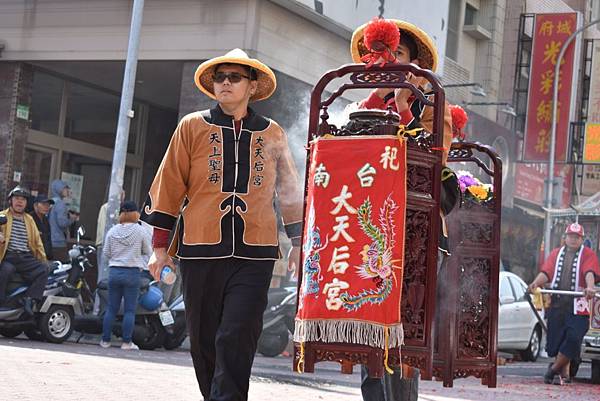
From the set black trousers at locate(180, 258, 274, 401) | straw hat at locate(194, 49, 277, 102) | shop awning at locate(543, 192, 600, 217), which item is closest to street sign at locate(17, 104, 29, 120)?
shop awning at locate(543, 192, 600, 217)

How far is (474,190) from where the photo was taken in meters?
6.04

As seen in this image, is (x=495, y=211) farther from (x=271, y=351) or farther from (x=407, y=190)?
(x=271, y=351)

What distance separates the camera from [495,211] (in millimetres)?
6102

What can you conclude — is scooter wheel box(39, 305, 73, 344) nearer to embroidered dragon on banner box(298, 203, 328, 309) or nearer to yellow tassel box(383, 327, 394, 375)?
embroidered dragon on banner box(298, 203, 328, 309)

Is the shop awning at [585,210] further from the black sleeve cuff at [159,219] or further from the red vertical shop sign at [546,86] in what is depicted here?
the black sleeve cuff at [159,219]

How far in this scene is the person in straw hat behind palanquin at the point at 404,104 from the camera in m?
5.31

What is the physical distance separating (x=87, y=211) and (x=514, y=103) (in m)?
15.5

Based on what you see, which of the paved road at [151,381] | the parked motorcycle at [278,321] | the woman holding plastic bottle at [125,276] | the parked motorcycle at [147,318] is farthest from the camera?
the parked motorcycle at [278,321]

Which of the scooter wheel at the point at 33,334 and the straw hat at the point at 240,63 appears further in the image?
the scooter wheel at the point at 33,334

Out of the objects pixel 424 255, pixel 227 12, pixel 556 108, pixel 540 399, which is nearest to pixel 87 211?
pixel 227 12

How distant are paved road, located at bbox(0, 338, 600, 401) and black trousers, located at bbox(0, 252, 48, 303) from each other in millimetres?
605

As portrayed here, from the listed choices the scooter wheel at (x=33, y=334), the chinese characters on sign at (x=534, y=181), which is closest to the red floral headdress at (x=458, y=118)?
the scooter wheel at (x=33, y=334)

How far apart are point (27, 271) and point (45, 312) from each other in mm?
520

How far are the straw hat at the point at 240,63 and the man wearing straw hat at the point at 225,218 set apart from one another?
11mm
